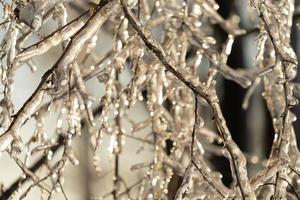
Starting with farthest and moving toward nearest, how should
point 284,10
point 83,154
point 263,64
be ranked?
point 83,154 → point 263,64 → point 284,10

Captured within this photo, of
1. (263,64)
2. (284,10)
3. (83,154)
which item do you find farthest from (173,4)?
(83,154)

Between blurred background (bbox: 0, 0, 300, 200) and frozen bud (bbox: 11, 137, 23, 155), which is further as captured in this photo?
blurred background (bbox: 0, 0, 300, 200)

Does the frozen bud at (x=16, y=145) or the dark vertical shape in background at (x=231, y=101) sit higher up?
the dark vertical shape in background at (x=231, y=101)

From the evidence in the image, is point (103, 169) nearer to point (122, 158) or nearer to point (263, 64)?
point (122, 158)

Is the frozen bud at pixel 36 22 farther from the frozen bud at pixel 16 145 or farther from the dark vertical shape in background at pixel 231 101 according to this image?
the dark vertical shape in background at pixel 231 101

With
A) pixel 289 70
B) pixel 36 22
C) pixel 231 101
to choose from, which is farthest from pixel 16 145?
pixel 231 101

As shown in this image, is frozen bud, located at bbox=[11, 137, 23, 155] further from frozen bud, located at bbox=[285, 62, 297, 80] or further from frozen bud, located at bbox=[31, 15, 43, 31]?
frozen bud, located at bbox=[285, 62, 297, 80]

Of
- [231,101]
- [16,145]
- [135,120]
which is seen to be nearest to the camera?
[16,145]

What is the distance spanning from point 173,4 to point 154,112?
1.17 feet

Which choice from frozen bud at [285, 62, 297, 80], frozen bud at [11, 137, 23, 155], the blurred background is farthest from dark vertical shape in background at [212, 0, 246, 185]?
frozen bud at [11, 137, 23, 155]

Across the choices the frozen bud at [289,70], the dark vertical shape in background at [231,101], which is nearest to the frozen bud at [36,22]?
the frozen bud at [289,70]

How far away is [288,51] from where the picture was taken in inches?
52.8

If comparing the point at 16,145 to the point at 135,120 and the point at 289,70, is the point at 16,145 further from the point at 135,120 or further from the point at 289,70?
the point at 135,120

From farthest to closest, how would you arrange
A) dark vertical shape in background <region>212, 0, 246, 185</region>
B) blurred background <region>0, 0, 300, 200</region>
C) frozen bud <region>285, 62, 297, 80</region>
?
dark vertical shape in background <region>212, 0, 246, 185</region>, blurred background <region>0, 0, 300, 200</region>, frozen bud <region>285, 62, 297, 80</region>
